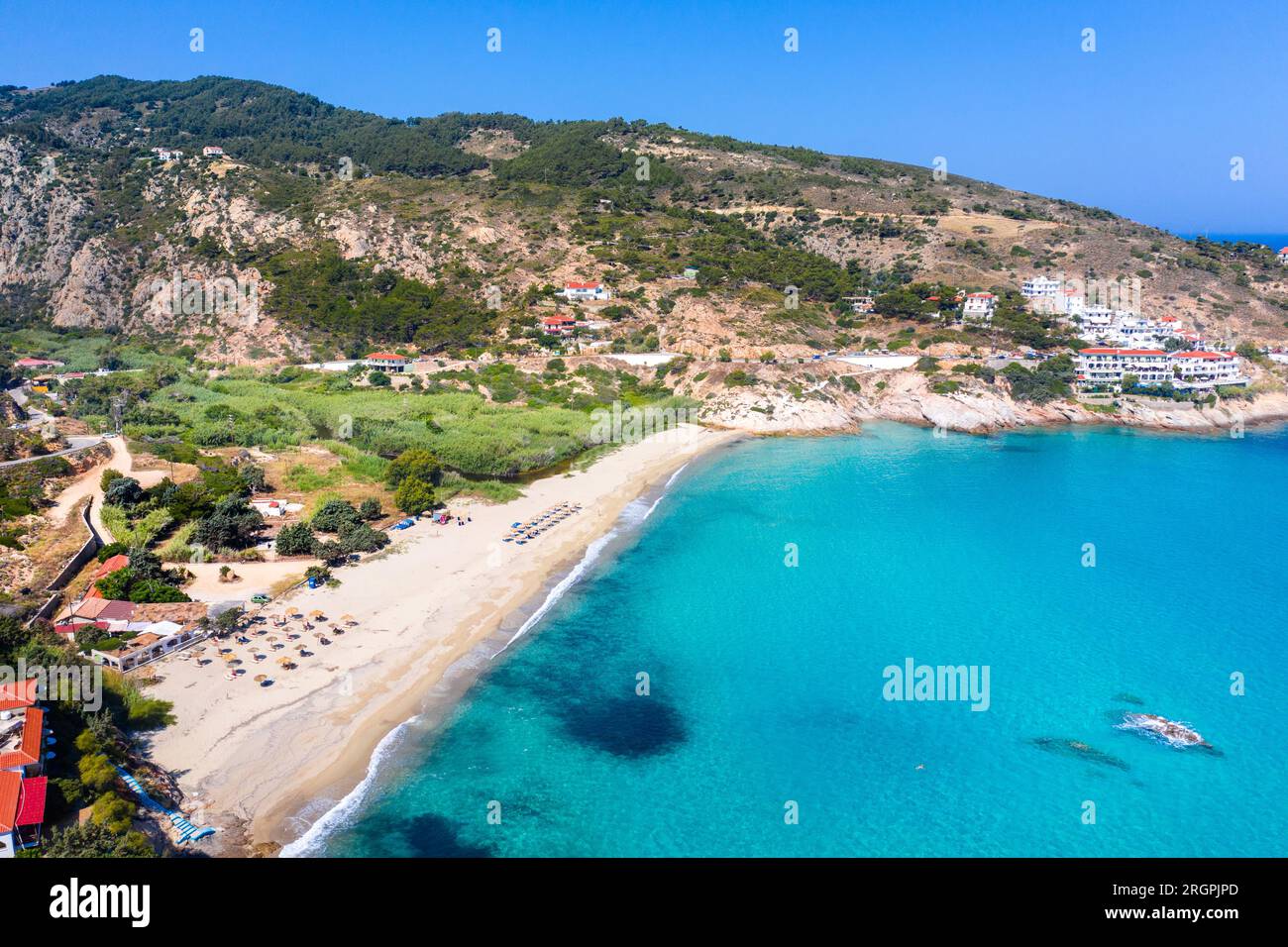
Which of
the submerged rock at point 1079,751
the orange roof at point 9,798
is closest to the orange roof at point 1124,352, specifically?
the submerged rock at point 1079,751

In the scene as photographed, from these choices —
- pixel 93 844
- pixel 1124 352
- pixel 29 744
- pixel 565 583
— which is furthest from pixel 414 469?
pixel 1124 352

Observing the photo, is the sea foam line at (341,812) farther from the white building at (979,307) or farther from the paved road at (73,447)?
the white building at (979,307)

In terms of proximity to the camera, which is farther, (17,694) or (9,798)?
(17,694)

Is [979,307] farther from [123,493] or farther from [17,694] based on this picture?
[17,694]

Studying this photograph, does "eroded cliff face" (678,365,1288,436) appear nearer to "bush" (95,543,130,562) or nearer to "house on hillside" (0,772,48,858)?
"bush" (95,543,130,562)

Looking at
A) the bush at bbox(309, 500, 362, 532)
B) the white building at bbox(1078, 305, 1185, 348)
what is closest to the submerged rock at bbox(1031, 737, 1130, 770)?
the bush at bbox(309, 500, 362, 532)
